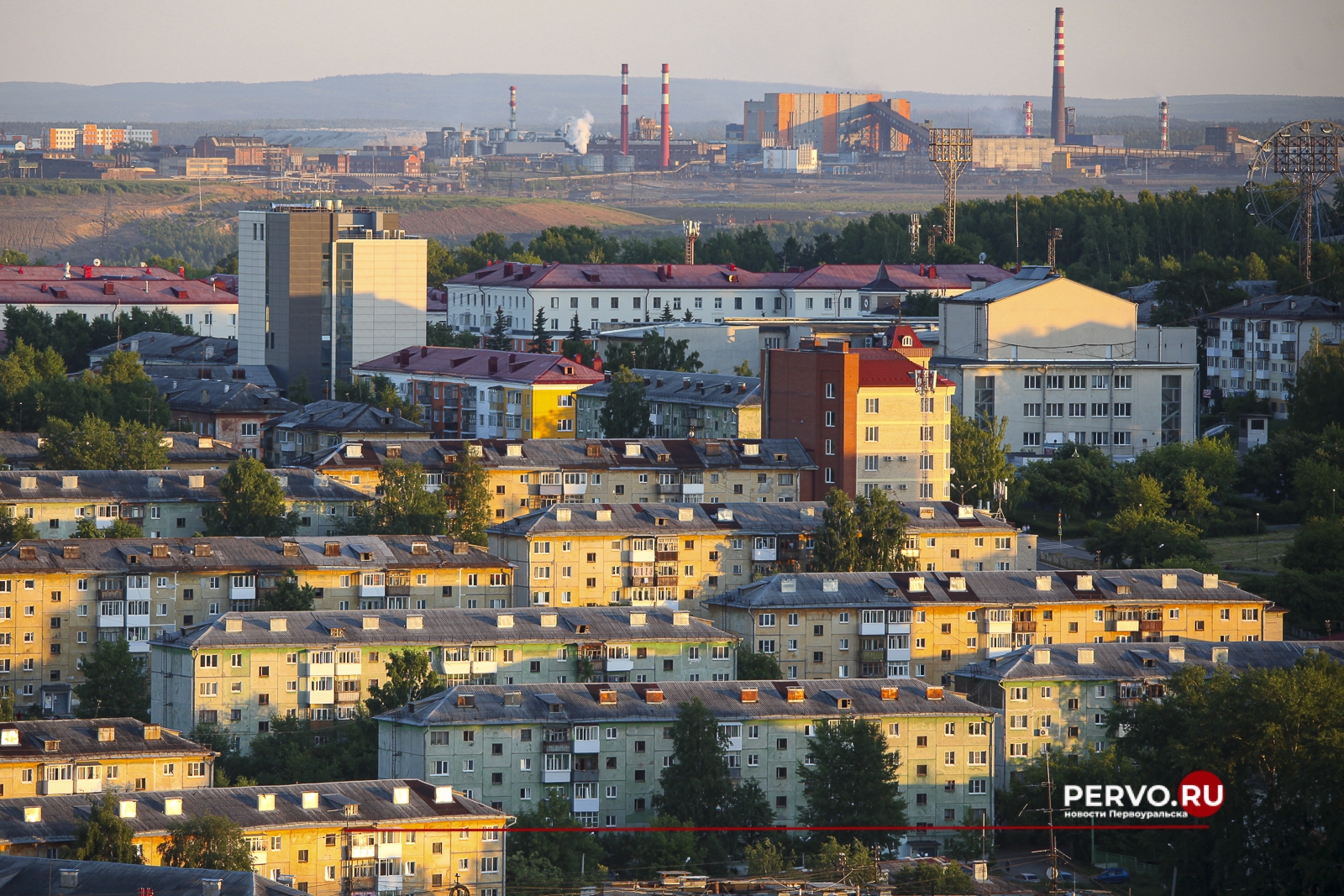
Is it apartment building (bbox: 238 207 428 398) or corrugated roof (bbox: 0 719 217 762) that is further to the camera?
apartment building (bbox: 238 207 428 398)

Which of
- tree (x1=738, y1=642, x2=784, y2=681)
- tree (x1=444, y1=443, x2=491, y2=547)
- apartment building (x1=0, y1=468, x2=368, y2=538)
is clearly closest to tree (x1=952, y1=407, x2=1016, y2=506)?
tree (x1=444, y1=443, x2=491, y2=547)

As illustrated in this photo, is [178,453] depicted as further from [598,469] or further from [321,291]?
[321,291]

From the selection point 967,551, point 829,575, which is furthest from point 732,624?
point 967,551

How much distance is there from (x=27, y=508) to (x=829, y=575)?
923 inches

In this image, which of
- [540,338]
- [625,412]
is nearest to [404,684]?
[625,412]

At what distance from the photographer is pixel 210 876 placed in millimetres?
36750

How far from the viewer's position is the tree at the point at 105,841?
131 feet

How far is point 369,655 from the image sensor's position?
2163 inches

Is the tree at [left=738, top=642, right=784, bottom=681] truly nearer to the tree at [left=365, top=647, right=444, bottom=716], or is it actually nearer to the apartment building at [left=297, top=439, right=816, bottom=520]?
the tree at [left=365, top=647, right=444, bottom=716]

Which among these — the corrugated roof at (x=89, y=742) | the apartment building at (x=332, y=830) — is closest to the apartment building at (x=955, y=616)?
the corrugated roof at (x=89, y=742)

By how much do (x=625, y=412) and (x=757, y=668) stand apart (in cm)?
3101

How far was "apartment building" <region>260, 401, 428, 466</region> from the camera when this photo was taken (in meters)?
85.5

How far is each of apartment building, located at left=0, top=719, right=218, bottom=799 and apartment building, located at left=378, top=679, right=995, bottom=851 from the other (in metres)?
4.41

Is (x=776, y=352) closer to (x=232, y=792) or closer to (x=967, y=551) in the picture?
(x=967, y=551)
